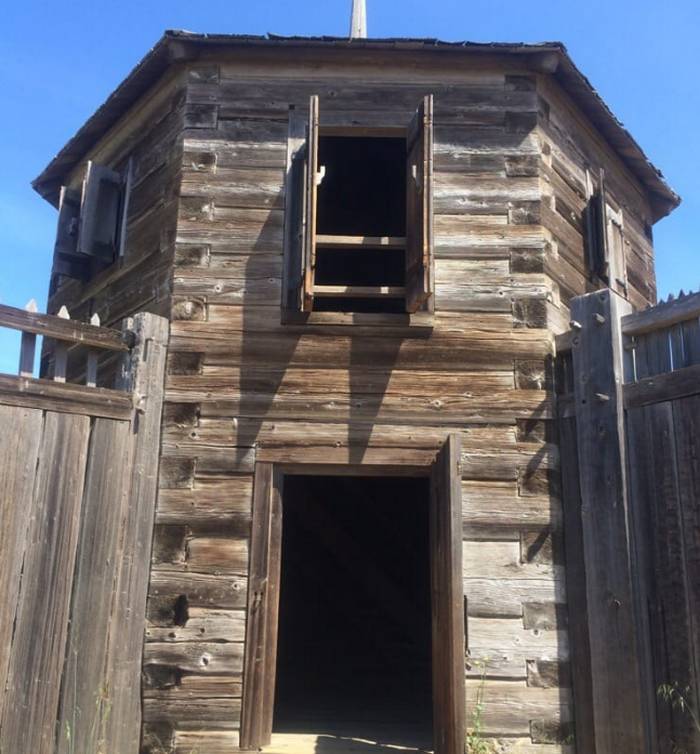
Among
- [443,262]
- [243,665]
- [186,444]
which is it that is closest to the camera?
[243,665]

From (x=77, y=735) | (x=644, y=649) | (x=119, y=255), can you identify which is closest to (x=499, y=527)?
(x=644, y=649)

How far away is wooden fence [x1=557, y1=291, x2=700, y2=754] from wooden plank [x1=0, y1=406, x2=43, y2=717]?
416cm

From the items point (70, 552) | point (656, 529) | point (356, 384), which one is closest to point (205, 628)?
point (70, 552)

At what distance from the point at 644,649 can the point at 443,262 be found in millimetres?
3522

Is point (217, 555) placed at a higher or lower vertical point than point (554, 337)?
lower

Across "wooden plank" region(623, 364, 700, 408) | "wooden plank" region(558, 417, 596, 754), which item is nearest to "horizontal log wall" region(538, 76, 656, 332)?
"wooden plank" region(623, 364, 700, 408)

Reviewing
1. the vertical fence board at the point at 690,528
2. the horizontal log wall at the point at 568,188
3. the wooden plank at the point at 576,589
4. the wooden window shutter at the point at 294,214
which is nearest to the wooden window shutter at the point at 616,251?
the horizontal log wall at the point at 568,188

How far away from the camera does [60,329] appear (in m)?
6.16

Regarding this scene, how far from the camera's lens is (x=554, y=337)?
6945 millimetres

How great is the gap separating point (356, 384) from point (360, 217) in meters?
5.56

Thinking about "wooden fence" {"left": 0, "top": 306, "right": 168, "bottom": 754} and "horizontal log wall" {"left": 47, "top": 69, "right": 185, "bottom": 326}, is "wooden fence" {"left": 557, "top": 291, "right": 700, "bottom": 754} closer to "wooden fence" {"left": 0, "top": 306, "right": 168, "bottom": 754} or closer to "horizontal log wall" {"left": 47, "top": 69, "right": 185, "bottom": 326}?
"wooden fence" {"left": 0, "top": 306, "right": 168, "bottom": 754}

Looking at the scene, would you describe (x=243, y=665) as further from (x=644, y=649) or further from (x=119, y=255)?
(x=119, y=255)

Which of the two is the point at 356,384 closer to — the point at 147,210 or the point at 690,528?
the point at 690,528

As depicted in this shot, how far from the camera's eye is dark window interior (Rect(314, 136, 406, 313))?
33.1ft
